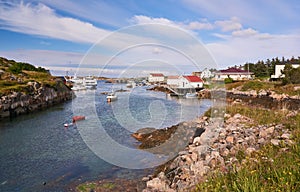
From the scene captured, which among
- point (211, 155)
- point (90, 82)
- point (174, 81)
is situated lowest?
point (211, 155)

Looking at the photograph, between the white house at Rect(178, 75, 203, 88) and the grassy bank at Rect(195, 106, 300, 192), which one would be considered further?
the white house at Rect(178, 75, 203, 88)

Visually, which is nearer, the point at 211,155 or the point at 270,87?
the point at 211,155

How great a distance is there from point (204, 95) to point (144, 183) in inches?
1378

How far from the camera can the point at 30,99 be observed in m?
29.0

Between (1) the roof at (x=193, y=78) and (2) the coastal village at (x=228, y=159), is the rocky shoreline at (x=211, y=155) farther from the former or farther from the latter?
(1) the roof at (x=193, y=78)

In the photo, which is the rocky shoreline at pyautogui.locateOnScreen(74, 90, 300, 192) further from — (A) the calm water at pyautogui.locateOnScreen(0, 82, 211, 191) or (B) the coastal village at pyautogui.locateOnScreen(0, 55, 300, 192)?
(A) the calm water at pyautogui.locateOnScreen(0, 82, 211, 191)

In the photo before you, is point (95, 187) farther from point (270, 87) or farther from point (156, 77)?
point (156, 77)

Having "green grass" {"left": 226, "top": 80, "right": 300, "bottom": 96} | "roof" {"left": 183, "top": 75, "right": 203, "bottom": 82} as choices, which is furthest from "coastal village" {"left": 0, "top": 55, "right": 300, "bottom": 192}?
"roof" {"left": 183, "top": 75, "right": 203, "bottom": 82}

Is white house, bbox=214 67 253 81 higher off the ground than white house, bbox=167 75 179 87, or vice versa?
white house, bbox=214 67 253 81

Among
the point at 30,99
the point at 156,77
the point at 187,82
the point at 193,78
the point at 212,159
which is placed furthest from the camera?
the point at 156,77

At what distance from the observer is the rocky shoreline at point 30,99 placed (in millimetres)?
24131

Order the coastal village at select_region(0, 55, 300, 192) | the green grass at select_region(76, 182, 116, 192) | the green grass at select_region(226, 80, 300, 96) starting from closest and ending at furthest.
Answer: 1. the coastal village at select_region(0, 55, 300, 192)
2. the green grass at select_region(76, 182, 116, 192)
3. the green grass at select_region(226, 80, 300, 96)

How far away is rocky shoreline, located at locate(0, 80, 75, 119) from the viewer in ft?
79.2

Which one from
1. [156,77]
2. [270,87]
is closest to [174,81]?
[156,77]
